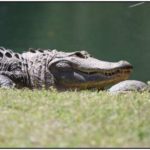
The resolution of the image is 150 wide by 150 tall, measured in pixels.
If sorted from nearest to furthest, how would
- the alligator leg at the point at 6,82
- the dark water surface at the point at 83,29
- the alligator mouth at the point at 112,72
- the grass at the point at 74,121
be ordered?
the grass at the point at 74,121
the alligator leg at the point at 6,82
the alligator mouth at the point at 112,72
the dark water surface at the point at 83,29

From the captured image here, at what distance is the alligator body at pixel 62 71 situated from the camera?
1134 centimetres

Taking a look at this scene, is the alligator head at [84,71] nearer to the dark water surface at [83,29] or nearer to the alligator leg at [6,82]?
the alligator leg at [6,82]

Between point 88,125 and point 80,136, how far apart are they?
1.35ft

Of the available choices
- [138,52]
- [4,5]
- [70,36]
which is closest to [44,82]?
[138,52]

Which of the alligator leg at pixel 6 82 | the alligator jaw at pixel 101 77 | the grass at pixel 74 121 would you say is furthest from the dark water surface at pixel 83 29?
the grass at pixel 74 121

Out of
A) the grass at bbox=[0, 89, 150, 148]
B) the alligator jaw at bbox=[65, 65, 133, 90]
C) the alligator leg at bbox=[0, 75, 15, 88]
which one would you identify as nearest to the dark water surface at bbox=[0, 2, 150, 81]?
the alligator jaw at bbox=[65, 65, 133, 90]

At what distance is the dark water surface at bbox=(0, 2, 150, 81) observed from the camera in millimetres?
27016

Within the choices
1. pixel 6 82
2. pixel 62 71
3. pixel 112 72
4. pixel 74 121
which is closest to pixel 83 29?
pixel 62 71

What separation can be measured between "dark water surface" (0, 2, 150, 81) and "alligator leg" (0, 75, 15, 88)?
9207mm

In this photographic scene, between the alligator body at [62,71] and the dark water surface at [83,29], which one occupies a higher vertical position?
the dark water surface at [83,29]

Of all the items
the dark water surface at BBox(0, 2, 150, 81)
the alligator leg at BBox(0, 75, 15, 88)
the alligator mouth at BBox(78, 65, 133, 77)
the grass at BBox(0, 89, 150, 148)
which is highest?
the dark water surface at BBox(0, 2, 150, 81)

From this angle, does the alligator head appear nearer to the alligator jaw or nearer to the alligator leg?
the alligator jaw

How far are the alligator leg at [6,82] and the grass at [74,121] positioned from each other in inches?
99.0

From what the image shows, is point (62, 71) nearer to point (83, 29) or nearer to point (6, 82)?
point (6, 82)
